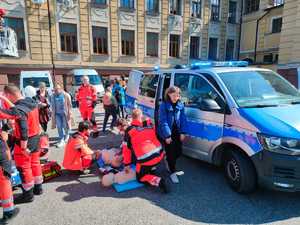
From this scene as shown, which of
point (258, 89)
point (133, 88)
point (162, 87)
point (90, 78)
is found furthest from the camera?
point (90, 78)

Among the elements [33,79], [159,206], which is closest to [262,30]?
[33,79]

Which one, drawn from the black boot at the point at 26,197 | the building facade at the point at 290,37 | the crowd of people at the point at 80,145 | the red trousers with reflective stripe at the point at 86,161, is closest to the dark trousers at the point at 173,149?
the crowd of people at the point at 80,145

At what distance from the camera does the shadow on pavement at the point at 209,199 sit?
326cm

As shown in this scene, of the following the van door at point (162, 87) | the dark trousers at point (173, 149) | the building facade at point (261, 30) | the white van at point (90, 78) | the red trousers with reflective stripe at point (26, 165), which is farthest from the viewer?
the building facade at point (261, 30)

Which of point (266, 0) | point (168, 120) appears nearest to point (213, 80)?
point (168, 120)

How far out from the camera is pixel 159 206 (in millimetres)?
3539

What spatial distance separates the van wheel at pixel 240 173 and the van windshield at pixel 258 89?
797 mm

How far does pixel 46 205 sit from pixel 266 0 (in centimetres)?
2625

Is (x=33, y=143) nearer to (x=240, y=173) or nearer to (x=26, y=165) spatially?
(x=26, y=165)

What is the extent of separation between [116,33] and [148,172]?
58.0 feet

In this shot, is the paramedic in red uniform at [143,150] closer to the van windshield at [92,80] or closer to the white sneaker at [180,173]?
the white sneaker at [180,173]

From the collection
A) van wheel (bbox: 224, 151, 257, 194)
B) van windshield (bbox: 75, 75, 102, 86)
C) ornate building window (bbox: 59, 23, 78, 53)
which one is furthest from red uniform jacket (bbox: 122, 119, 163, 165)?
ornate building window (bbox: 59, 23, 78, 53)

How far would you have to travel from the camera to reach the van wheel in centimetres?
355

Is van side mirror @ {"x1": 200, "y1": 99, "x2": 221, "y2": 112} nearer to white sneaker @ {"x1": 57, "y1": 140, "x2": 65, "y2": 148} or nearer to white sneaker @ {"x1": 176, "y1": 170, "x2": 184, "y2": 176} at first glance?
white sneaker @ {"x1": 176, "y1": 170, "x2": 184, "y2": 176}
